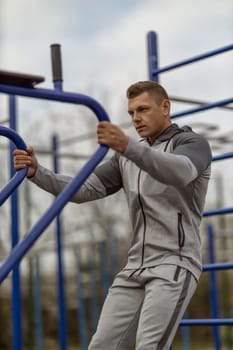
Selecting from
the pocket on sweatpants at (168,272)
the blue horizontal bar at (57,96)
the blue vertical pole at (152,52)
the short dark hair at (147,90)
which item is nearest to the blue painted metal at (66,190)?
the blue horizontal bar at (57,96)

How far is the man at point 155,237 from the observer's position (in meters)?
3.01

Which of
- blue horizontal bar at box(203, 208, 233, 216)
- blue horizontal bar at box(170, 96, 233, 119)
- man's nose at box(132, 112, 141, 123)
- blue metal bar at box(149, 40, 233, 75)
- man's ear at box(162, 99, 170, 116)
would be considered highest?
blue metal bar at box(149, 40, 233, 75)

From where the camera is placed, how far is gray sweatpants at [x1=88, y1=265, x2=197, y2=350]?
2988mm

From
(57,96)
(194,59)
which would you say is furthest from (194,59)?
(57,96)

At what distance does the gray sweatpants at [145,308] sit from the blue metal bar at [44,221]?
504 mm

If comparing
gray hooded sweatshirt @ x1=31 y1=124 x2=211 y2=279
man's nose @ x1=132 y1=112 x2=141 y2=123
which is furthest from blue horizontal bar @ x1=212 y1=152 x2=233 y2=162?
man's nose @ x1=132 y1=112 x2=141 y2=123

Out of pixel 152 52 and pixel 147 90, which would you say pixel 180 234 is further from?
pixel 152 52

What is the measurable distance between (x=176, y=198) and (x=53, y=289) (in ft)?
27.8

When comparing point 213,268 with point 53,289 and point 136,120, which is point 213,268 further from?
point 53,289

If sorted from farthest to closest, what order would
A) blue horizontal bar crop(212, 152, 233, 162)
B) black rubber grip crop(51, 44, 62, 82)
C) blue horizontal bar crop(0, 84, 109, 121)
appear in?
1. blue horizontal bar crop(212, 152, 233, 162)
2. black rubber grip crop(51, 44, 62, 82)
3. blue horizontal bar crop(0, 84, 109, 121)

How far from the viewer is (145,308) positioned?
3025 millimetres

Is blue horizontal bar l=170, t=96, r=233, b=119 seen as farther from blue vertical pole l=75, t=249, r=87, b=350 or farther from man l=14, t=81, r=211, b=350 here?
blue vertical pole l=75, t=249, r=87, b=350

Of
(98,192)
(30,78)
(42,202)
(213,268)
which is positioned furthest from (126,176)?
(42,202)

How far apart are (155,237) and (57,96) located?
0.72 m
